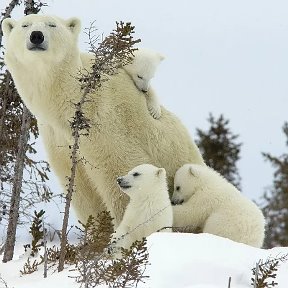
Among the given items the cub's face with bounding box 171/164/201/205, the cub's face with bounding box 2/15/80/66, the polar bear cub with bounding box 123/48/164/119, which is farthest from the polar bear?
the cub's face with bounding box 2/15/80/66

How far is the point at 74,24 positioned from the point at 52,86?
35.2 inches

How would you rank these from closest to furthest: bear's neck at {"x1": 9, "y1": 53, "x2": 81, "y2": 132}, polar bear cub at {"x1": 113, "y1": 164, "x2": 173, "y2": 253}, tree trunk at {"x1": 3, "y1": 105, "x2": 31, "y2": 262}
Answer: polar bear cub at {"x1": 113, "y1": 164, "x2": 173, "y2": 253}, bear's neck at {"x1": 9, "y1": 53, "x2": 81, "y2": 132}, tree trunk at {"x1": 3, "y1": 105, "x2": 31, "y2": 262}

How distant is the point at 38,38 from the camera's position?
8547mm

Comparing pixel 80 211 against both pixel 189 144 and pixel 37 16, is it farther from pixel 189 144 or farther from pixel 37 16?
pixel 37 16

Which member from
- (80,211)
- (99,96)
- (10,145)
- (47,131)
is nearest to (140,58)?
(99,96)

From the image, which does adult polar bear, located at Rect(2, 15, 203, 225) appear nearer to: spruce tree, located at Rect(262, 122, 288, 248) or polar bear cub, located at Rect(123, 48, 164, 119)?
polar bear cub, located at Rect(123, 48, 164, 119)

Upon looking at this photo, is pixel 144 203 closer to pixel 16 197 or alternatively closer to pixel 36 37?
pixel 36 37

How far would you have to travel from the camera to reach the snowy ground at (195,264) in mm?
5172

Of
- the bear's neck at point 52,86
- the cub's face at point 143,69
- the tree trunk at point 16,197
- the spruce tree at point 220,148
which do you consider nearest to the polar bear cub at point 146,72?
the cub's face at point 143,69

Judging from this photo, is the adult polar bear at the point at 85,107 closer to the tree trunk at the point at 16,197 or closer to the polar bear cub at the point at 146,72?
the polar bear cub at the point at 146,72

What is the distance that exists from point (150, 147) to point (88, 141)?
89cm

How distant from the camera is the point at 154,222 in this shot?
7.99 m

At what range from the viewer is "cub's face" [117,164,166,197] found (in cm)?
839

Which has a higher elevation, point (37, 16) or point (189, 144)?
point (37, 16)
